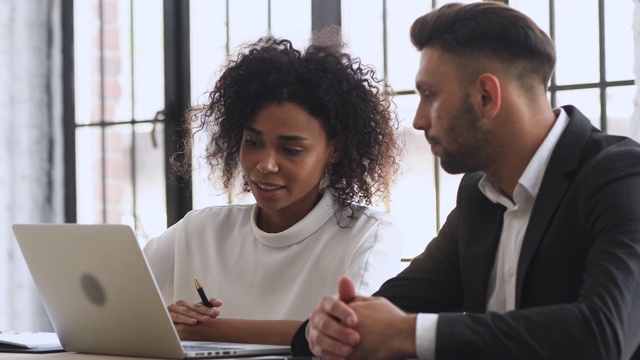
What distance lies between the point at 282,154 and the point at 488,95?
2.26ft

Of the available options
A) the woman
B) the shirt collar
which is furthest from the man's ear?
the woman

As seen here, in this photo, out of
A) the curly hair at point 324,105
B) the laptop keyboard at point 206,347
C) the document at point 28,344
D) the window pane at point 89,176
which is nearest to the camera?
the laptop keyboard at point 206,347

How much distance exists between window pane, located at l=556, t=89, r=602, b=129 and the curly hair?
702 millimetres

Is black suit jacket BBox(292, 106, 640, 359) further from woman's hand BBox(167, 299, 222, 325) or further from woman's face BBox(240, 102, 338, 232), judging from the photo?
woman's face BBox(240, 102, 338, 232)

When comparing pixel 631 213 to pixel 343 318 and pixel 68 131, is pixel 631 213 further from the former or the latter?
pixel 68 131

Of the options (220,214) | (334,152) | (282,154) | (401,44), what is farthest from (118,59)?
(282,154)

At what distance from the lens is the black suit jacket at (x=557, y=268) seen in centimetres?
153

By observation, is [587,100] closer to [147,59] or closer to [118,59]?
[147,59]

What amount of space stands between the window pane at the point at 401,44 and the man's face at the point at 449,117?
1638 mm

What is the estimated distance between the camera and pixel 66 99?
4.34 metres

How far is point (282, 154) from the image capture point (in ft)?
7.82

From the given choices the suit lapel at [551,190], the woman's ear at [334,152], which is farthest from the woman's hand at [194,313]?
the suit lapel at [551,190]

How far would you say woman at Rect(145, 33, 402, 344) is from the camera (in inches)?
92.8

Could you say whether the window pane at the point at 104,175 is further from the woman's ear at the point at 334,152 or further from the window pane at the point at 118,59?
the woman's ear at the point at 334,152
